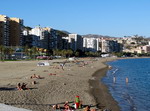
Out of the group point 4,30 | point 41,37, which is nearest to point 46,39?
point 41,37

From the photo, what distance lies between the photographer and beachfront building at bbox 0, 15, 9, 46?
114125mm

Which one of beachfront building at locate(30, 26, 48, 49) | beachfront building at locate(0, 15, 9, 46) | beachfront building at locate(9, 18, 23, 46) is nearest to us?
beachfront building at locate(0, 15, 9, 46)

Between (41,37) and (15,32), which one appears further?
(41,37)

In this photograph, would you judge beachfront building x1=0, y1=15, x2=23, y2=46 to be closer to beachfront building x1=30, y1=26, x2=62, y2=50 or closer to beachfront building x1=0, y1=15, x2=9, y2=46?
beachfront building x1=0, y1=15, x2=9, y2=46

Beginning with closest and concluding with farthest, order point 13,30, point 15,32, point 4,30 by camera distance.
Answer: point 4,30
point 15,32
point 13,30

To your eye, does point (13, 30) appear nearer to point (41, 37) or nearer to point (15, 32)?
point (15, 32)

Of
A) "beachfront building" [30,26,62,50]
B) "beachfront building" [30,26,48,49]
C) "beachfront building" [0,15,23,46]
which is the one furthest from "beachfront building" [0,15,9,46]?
"beachfront building" [30,26,48,49]

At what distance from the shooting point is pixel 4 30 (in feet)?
382

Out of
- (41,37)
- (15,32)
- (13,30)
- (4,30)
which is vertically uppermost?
(13,30)

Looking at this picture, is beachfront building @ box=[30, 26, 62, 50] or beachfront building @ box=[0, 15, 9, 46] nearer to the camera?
beachfront building @ box=[0, 15, 9, 46]

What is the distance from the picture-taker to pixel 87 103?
18844 millimetres

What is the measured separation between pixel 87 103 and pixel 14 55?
3138 inches

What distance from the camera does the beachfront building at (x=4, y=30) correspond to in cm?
11412

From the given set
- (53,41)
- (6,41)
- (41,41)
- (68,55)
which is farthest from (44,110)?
(53,41)
